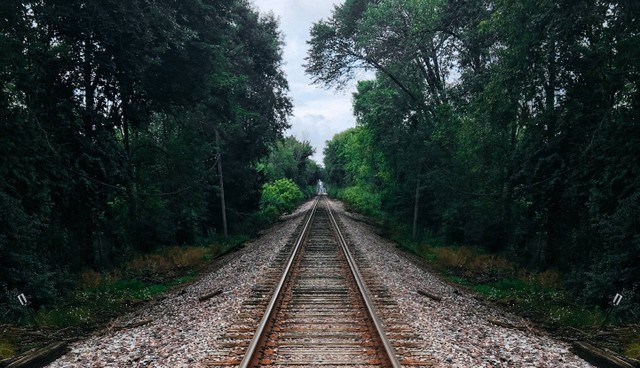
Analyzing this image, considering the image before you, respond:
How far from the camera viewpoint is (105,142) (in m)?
12.1

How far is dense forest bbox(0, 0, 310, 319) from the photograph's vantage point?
362 inches

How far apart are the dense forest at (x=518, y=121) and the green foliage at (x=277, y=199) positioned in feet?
41.0

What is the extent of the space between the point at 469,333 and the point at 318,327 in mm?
2647

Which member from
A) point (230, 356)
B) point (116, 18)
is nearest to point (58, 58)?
point (116, 18)

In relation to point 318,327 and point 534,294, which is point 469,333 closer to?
point 318,327

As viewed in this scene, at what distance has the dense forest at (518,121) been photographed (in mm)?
9484

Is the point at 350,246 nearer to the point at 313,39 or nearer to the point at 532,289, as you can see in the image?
the point at 532,289

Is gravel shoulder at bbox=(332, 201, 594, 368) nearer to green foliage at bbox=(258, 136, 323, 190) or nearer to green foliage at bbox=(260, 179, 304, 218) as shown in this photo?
green foliage at bbox=(260, 179, 304, 218)

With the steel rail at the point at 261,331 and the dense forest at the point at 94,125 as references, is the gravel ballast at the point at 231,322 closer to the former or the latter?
the steel rail at the point at 261,331

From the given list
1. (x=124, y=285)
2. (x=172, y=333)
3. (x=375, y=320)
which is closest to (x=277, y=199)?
(x=124, y=285)

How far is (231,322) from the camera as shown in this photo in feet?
23.6

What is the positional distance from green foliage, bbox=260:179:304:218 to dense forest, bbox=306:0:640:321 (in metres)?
12.5

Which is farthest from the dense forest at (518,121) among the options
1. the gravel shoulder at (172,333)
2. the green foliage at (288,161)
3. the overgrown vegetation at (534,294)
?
the green foliage at (288,161)

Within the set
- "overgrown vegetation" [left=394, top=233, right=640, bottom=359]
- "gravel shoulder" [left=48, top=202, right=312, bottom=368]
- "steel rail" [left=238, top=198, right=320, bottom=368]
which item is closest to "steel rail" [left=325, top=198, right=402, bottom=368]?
"steel rail" [left=238, top=198, right=320, bottom=368]
